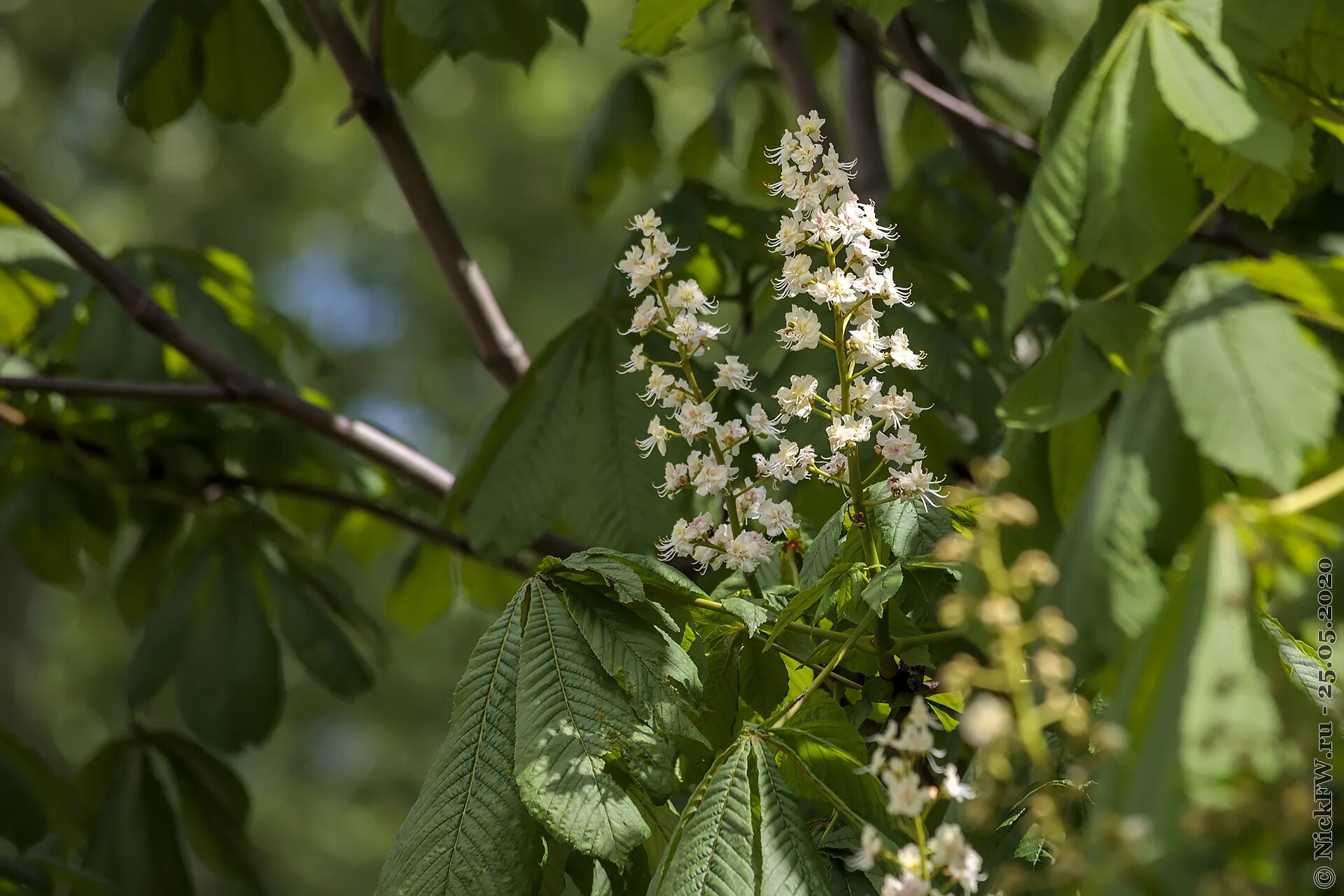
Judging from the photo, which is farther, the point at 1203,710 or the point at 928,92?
the point at 928,92

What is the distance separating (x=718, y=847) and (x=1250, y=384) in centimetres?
34

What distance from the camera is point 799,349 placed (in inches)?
29.7

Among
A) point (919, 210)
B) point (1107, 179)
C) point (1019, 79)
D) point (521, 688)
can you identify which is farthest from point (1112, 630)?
point (1019, 79)

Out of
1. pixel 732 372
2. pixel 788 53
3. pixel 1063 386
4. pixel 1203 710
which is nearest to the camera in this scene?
pixel 1203 710

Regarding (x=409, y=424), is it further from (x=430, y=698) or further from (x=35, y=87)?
(x=35, y=87)

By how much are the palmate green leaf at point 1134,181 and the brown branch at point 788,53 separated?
115cm

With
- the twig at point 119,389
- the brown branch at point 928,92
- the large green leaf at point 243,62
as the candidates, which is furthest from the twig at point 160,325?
the brown branch at point 928,92

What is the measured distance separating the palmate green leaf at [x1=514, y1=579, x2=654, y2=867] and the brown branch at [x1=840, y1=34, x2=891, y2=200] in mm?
1402

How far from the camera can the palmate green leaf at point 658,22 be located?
90 centimetres

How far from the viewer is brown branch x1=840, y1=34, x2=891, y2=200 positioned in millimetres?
1983

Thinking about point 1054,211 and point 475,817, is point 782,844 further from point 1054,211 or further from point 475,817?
point 1054,211

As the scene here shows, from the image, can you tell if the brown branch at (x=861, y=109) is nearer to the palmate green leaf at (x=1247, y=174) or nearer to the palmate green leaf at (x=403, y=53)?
the palmate green leaf at (x=403, y=53)

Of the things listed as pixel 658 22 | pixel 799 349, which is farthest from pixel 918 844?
pixel 658 22

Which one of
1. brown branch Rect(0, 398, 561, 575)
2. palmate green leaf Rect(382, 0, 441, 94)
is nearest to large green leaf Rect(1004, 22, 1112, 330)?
brown branch Rect(0, 398, 561, 575)
